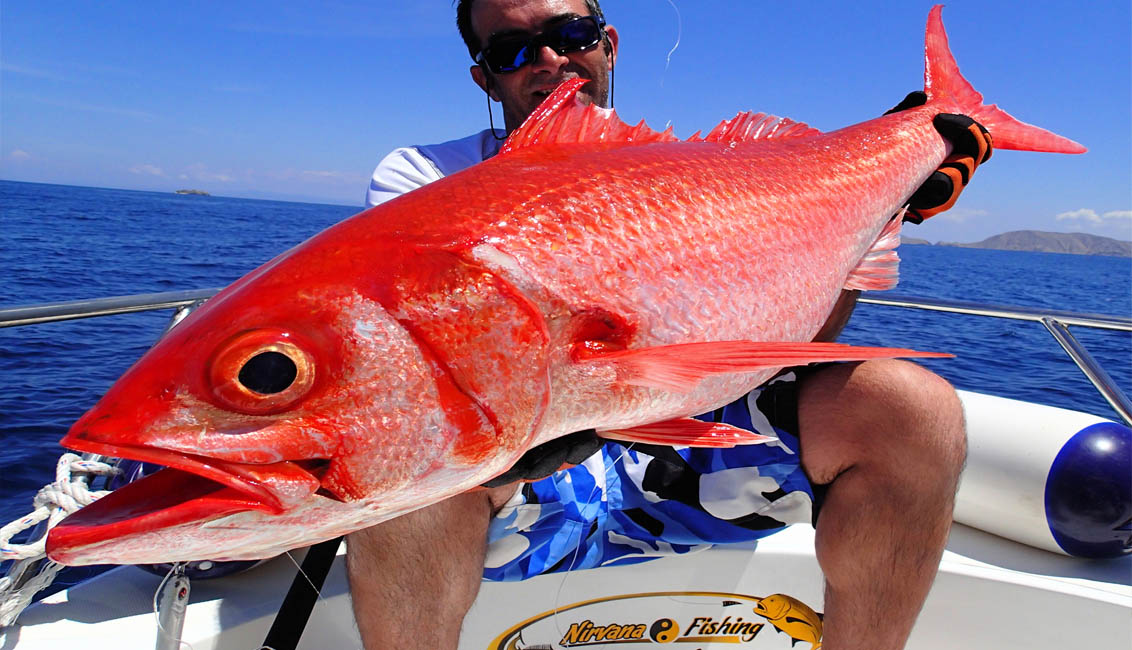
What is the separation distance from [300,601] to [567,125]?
1.40m

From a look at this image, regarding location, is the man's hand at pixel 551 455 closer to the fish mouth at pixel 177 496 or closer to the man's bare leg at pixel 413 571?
the man's bare leg at pixel 413 571

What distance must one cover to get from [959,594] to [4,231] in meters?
31.7

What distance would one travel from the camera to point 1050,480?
8.33 feet

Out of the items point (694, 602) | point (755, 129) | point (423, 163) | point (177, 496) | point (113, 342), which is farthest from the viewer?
point (113, 342)

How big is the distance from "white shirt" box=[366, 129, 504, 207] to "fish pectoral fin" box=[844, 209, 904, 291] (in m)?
1.43

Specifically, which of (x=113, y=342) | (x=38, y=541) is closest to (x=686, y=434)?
(x=38, y=541)

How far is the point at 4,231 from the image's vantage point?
975 inches

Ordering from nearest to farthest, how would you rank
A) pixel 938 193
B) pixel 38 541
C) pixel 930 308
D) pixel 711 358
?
pixel 711 358 < pixel 38 541 < pixel 938 193 < pixel 930 308

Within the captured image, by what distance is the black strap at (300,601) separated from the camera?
68.6 inches

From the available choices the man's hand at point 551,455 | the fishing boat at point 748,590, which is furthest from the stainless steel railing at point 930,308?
the man's hand at point 551,455

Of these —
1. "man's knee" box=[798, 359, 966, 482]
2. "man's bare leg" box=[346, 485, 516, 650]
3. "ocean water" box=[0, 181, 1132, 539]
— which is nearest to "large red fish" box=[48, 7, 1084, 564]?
"man's knee" box=[798, 359, 966, 482]

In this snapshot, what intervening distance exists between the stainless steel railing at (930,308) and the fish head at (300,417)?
4.64 feet

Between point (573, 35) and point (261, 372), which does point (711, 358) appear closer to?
point (261, 372)

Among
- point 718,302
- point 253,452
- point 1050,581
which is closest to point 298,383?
point 253,452
